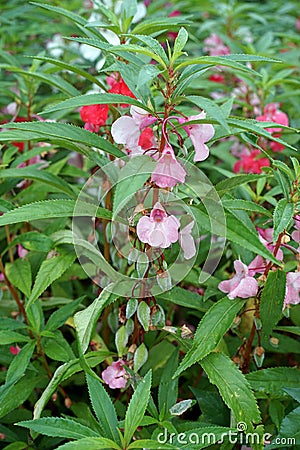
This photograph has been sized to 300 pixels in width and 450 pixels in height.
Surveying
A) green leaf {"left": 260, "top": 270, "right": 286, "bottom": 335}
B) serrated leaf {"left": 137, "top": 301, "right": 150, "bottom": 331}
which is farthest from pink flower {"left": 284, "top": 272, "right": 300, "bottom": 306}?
serrated leaf {"left": 137, "top": 301, "right": 150, "bottom": 331}

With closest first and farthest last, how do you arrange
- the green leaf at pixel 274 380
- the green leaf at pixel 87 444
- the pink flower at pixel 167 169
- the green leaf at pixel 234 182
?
the green leaf at pixel 87 444
the pink flower at pixel 167 169
the green leaf at pixel 234 182
the green leaf at pixel 274 380

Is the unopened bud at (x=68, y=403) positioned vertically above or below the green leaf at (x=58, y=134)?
below

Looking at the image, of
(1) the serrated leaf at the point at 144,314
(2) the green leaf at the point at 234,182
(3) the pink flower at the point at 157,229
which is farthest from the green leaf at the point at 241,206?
(1) the serrated leaf at the point at 144,314

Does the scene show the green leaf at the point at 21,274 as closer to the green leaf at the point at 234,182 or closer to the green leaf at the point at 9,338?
the green leaf at the point at 9,338

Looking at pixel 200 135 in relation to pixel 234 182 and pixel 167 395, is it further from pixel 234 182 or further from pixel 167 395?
pixel 167 395

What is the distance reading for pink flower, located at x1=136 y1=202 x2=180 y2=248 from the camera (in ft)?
3.25

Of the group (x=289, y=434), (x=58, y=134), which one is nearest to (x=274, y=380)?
(x=289, y=434)

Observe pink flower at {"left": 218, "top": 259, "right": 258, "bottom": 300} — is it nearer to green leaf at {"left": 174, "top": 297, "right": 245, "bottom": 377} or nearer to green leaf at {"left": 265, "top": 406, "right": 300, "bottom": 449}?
green leaf at {"left": 174, "top": 297, "right": 245, "bottom": 377}

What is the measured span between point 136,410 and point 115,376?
0.70 feet

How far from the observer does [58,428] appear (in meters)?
0.94

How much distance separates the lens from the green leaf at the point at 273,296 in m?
1.08

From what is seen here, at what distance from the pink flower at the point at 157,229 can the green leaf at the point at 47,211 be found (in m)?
0.12

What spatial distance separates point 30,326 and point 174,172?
1.78 ft

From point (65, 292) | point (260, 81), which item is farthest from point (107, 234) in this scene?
point (260, 81)
